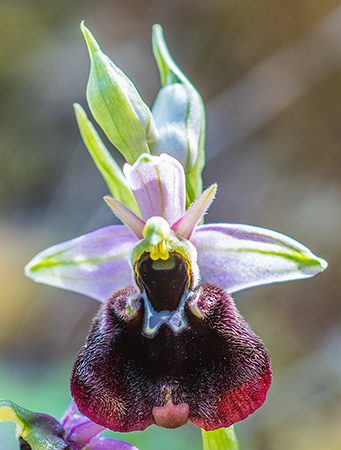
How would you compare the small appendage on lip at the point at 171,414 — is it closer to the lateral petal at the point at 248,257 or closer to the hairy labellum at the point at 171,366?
the hairy labellum at the point at 171,366

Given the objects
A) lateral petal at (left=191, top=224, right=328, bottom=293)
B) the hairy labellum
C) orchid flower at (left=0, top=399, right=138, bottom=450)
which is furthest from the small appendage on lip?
lateral petal at (left=191, top=224, right=328, bottom=293)

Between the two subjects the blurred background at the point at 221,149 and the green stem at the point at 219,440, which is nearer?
the green stem at the point at 219,440

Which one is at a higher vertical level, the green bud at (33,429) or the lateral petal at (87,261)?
the lateral petal at (87,261)

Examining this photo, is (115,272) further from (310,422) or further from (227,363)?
(310,422)

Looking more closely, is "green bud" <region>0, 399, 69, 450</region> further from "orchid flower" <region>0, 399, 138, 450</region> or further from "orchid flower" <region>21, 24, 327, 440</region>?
"orchid flower" <region>21, 24, 327, 440</region>

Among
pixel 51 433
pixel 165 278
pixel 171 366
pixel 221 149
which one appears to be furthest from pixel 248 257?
pixel 221 149

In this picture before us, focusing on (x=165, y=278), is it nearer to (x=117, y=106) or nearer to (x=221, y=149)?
(x=117, y=106)

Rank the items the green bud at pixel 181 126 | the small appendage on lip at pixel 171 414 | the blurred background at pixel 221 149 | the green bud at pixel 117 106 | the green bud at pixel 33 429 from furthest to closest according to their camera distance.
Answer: the blurred background at pixel 221 149 → the green bud at pixel 181 126 → the green bud at pixel 117 106 → the green bud at pixel 33 429 → the small appendage on lip at pixel 171 414

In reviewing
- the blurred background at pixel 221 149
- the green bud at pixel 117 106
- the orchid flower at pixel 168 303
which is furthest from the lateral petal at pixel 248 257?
the blurred background at pixel 221 149
